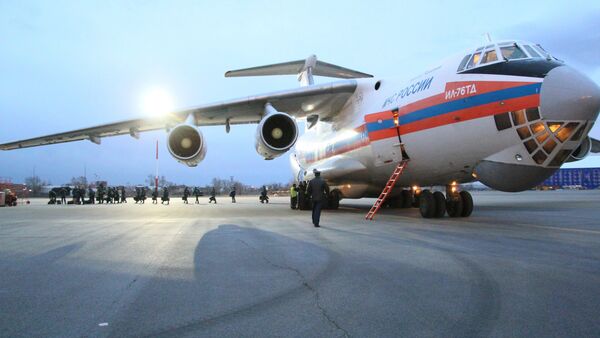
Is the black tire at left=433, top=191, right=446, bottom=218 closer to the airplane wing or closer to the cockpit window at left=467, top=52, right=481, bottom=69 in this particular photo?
the cockpit window at left=467, top=52, right=481, bottom=69

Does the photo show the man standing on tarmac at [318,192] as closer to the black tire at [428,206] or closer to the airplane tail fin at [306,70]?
the black tire at [428,206]

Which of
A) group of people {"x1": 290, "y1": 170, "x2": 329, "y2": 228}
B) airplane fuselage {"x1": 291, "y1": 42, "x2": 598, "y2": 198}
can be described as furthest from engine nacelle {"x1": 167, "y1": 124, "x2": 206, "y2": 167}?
airplane fuselage {"x1": 291, "y1": 42, "x2": 598, "y2": 198}

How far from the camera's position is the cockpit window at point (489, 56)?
7.68 m

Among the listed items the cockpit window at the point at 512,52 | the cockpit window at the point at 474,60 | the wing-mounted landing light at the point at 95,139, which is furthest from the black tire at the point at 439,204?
the wing-mounted landing light at the point at 95,139

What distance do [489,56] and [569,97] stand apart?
1853 millimetres

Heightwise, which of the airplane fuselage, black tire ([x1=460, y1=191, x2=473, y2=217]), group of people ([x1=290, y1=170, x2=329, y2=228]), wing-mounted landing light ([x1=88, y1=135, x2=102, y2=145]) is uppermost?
wing-mounted landing light ([x1=88, y1=135, x2=102, y2=145])

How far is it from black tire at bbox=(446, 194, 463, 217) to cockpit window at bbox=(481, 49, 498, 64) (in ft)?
11.1

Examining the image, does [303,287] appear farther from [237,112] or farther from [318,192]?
[237,112]

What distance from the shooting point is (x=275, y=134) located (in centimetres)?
1094

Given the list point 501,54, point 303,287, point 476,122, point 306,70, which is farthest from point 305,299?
point 306,70

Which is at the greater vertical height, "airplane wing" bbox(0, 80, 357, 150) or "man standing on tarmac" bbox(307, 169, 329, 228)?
"airplane wing" bbox(0, 80, 357, 150)

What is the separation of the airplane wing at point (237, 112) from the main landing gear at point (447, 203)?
4014 millimetres

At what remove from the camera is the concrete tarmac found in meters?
2.49

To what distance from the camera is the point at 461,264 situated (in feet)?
13.8
